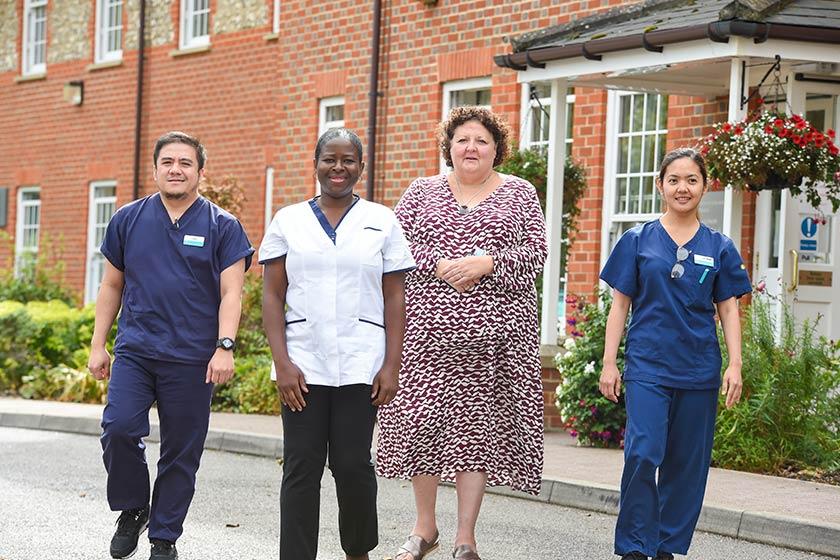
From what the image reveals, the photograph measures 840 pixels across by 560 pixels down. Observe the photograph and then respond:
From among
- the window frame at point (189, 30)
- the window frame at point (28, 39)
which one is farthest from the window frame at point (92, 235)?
the window frame at point (28, 39)

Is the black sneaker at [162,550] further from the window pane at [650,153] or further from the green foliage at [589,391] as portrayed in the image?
the window pane at [650,153]

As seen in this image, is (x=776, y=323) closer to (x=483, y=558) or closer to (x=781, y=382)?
(x=781, y=382)

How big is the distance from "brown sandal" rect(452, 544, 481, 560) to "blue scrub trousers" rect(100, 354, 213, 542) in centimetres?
118

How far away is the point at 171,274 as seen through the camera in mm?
6641

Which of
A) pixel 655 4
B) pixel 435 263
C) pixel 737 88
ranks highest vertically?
pixel 655 4

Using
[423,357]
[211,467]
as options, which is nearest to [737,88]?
[211,467]

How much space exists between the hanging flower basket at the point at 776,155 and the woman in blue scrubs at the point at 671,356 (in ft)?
15.5

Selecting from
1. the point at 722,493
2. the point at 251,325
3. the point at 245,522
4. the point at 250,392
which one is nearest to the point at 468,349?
the point at 245,522

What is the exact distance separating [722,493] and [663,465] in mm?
2601

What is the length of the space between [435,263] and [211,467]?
4899mm

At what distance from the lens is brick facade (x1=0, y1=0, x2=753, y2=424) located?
1509 cm

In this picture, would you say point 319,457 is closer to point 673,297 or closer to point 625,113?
point 673,297

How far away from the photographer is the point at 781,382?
1056cm

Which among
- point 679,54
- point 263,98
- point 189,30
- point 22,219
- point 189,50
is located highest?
point 189,30
